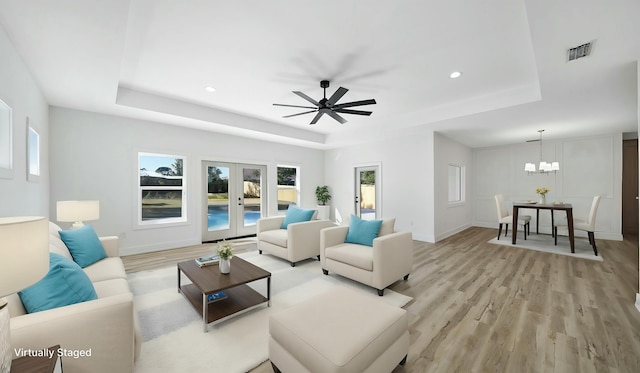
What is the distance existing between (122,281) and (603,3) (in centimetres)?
433

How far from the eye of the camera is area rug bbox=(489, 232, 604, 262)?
14.6ft

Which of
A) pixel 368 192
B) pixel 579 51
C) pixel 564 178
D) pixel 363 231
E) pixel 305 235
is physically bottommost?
pixel 305 235

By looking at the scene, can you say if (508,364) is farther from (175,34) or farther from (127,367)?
(175,34)


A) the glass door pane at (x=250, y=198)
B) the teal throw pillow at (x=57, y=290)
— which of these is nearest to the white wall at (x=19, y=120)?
the teal throw pillow at (x=57, y=290)

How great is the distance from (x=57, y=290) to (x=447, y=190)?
21.8 ft

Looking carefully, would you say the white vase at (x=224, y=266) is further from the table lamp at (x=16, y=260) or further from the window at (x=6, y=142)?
the window at (x=6, y=142)

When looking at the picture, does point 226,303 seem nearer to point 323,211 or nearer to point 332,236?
point 332,236

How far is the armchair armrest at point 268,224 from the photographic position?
181 inches

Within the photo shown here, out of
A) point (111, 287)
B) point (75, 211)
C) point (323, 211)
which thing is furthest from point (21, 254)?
point (323, 211)

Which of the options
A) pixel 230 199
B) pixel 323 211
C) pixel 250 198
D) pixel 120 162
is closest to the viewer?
pixel 120 162

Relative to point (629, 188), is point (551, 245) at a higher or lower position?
lower

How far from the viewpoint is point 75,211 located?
3.08 meters

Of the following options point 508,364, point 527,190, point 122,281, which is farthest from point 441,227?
point 122,281

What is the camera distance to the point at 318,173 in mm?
7906
